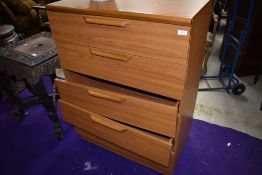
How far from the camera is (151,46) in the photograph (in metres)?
0.77

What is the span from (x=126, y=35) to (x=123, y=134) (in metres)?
0.52

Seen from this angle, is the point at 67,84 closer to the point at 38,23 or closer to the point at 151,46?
the point at 151,46

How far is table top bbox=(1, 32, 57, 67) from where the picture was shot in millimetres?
1240

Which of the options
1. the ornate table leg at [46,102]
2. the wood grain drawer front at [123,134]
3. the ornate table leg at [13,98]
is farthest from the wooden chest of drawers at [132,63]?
the ornate table leg at [13,98]

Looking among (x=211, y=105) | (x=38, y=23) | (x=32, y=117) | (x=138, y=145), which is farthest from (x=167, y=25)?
(x=38, y=23)

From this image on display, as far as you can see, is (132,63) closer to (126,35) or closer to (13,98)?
(126,35)

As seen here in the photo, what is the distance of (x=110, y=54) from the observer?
885 millimetres

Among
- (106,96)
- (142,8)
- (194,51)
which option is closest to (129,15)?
(142,8)

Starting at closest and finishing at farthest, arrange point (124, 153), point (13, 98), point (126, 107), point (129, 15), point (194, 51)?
point (129, 15) < point (194, 51) < point (126, 107) < point (124, 153) < point (13, 98)

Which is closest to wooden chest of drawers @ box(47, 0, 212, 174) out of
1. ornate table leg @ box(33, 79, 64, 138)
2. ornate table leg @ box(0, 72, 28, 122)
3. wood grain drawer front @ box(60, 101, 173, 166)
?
wood grain drawer front @ box(60, 101, 173, 166)

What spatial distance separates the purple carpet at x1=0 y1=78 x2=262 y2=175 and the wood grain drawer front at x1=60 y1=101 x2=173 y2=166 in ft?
0.86

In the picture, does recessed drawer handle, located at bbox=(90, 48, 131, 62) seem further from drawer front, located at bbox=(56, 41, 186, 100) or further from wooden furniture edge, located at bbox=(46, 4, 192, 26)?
wooden furniture edge, located at bbox=(46, 4, 192, 26)

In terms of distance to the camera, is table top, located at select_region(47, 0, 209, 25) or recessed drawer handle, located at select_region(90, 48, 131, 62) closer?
table top, located at select_region(47, 0, 209, 25)

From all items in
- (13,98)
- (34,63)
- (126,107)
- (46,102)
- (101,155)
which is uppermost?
(34,63)
